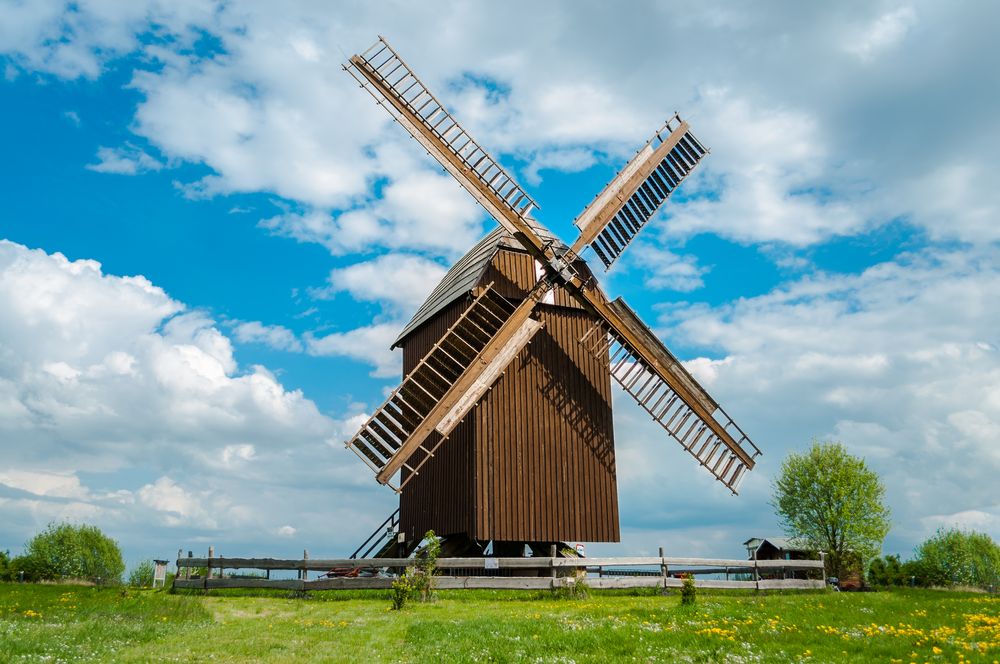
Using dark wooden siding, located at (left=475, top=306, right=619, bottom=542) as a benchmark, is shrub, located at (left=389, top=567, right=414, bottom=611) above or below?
below

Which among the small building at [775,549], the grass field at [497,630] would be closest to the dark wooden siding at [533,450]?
the grass field at [497,630]

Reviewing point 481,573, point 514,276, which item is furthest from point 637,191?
point 481,573

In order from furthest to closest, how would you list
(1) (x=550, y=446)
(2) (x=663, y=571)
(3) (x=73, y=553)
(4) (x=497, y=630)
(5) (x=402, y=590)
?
(3) (x=73, y=553), (1) (x=550, y=446), (2) (x=663, y=571), (5) (x=402, y=590), (4) (x=497, y=630)

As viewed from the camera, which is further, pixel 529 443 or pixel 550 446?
pixel 550 446

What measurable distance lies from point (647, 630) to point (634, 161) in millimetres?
16440

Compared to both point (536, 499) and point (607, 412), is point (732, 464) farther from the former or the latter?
point (536, 499)

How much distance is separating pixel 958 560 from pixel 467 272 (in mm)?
33941

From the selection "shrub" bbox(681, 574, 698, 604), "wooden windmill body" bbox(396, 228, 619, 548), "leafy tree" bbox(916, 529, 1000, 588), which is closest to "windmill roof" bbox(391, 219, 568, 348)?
"wooden windmill body" bbox(396, 228, 619, 548)

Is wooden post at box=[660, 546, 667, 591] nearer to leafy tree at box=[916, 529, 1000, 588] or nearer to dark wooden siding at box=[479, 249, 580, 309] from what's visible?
dark wooden siding at box=[479, 249, 580, 309]

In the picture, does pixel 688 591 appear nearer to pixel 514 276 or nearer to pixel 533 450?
pixel 533 450

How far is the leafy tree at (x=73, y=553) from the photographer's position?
4341 centimetres

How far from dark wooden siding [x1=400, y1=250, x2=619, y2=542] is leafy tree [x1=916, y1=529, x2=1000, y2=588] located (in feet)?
83.0

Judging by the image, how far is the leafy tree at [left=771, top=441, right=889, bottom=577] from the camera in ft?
107

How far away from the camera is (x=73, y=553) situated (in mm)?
45688
